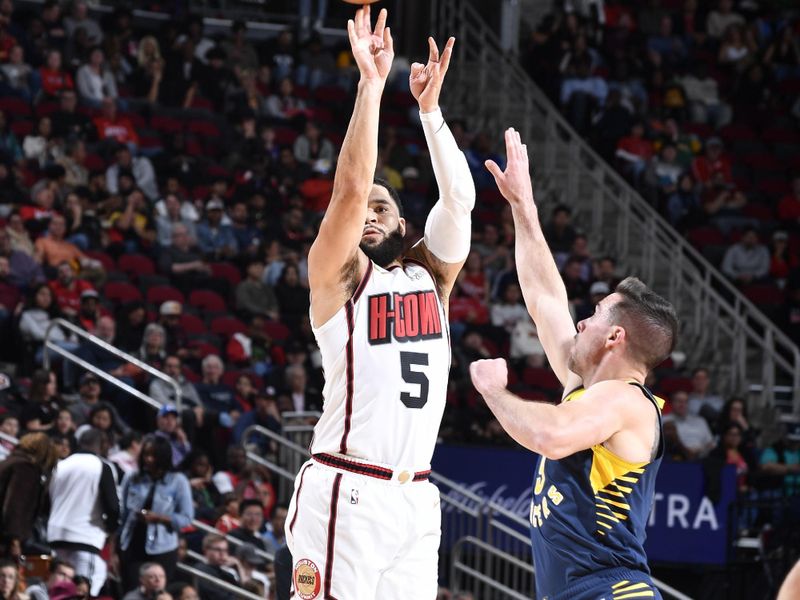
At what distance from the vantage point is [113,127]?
18.2 metres

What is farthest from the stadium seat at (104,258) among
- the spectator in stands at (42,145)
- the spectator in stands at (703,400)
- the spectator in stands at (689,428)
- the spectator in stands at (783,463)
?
the spectator in stands at (783,463)

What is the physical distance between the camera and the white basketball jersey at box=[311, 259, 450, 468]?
5.89 metres

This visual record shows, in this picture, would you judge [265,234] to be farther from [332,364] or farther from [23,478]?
[332,364]

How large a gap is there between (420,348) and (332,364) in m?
0.39

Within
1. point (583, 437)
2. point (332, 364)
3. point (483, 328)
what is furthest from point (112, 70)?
point (583, 437)

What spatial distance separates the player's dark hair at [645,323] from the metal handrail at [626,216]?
1319 cm

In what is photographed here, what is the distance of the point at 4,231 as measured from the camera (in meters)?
15.0

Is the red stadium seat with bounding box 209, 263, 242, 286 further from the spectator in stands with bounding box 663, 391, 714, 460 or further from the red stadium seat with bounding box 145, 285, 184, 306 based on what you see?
the spectator in stands with bounding box 663, 391, 714, 460

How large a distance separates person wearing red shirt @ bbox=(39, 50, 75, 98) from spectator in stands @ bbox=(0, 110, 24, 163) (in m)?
1.19

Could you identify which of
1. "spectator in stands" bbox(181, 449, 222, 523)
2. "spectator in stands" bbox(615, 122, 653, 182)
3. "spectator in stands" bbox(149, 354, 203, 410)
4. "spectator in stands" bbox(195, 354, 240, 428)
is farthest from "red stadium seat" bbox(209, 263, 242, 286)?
"spectator in stands" bbox(615, 122, 653, 182)

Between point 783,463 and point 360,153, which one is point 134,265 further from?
point 360,153

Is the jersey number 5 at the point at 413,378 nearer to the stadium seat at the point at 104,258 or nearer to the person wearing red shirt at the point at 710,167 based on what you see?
the stadium seat at the point at 104,258

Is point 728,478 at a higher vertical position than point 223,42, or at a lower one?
lower

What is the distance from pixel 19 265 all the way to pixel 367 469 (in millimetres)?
10046
